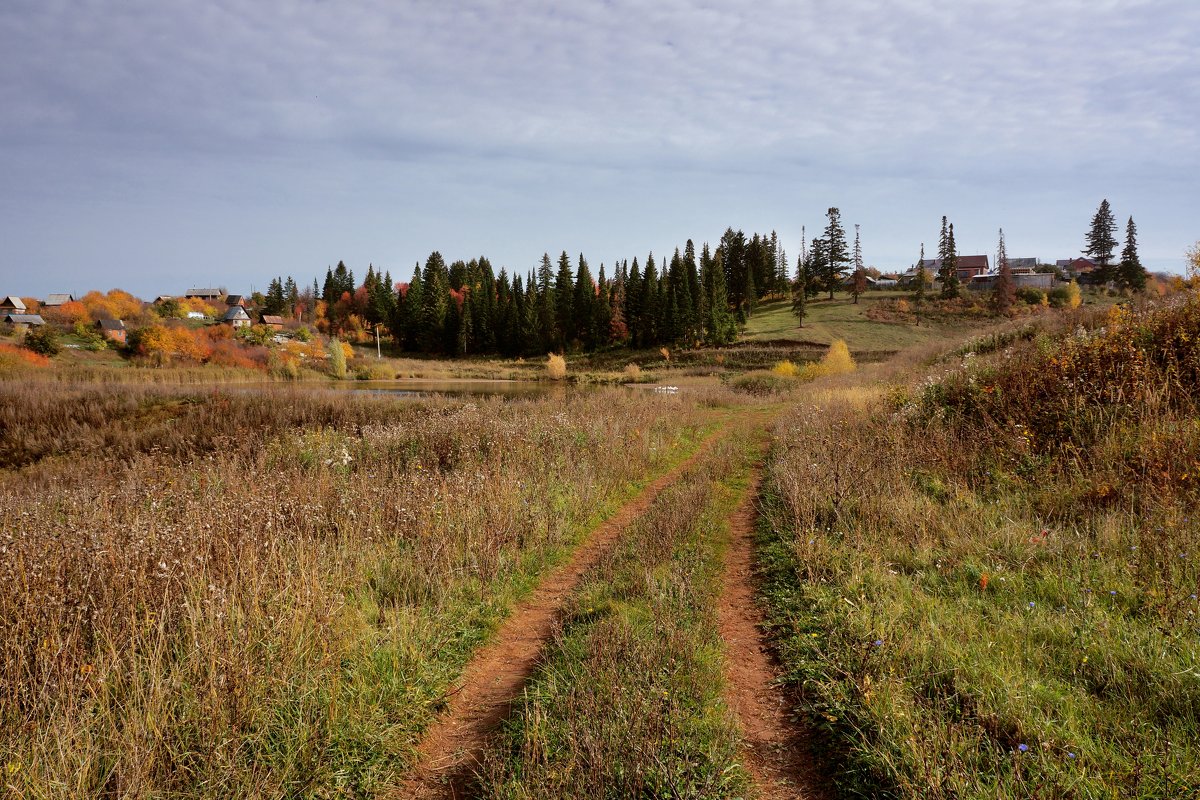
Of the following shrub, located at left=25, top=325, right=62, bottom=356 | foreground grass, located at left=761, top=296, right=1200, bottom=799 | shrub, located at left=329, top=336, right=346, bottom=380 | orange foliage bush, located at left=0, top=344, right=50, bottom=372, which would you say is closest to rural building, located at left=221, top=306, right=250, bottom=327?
shrub, located at left=25, top=325, right=62, bottom=356

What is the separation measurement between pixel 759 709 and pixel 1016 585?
2695 millimetres

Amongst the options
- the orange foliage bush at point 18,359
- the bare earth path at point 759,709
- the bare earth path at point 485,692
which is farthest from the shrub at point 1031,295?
the orange foliage bush at point 18,359

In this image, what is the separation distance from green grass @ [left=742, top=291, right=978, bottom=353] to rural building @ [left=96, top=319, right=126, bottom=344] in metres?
79.4

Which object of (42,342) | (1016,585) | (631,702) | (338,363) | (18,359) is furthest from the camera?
(338,363)

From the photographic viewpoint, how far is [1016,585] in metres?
4.87

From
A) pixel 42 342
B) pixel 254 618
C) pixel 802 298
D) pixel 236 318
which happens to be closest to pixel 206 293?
pixel 236 318

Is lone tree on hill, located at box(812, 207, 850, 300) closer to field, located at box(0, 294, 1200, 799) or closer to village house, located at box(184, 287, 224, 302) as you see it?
field, located at box(0, 294, 1200, 799)

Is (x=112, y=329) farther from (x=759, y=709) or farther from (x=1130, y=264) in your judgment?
(x=1130, y=264)

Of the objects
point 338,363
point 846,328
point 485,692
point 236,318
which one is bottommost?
point 485,692

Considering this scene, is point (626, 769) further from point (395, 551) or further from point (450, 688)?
point (395, 551)

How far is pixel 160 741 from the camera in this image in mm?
3209

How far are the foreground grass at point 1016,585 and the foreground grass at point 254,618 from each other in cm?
294

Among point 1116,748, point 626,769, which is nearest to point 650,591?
point 626,769

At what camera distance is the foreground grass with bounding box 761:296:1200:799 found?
3.06 meters
